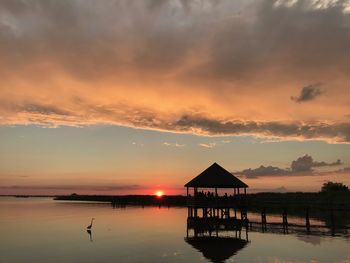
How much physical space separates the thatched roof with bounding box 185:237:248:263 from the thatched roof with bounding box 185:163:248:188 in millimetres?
5408

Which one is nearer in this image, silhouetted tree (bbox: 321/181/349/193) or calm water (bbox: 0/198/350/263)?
calm water (bbox: 0/198/350/263)

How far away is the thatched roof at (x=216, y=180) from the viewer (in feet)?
127

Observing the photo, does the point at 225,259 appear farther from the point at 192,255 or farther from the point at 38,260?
the point at 38,260

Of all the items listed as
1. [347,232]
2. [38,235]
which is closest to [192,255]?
[347,232]

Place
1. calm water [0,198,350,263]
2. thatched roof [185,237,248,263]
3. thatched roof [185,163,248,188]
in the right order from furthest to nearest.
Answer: thatched roof [185,163,248,188], calm water [0,198,350,263], thatched roof [185,237,248,263]

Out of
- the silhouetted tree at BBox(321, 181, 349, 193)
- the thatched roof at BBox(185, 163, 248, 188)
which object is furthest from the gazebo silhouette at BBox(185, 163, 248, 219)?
the silhouetted tree at BBox(321, 181, 349, 193)

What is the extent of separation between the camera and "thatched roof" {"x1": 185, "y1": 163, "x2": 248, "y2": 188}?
127 ft

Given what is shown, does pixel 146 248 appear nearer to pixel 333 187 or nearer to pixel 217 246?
pixel 217 246

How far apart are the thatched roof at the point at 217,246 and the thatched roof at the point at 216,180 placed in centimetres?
541

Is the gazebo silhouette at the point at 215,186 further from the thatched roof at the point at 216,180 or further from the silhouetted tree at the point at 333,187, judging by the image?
the silhouetted tree at the point at 333,187

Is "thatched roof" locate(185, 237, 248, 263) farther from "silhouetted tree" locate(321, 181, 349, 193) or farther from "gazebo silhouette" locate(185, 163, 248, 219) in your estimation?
"silhouetted tree" locate(321, 181, 349, 193)

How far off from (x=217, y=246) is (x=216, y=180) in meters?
8.96

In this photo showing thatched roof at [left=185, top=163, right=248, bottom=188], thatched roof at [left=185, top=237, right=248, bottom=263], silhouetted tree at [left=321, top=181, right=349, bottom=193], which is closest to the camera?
thatched roof at [left=185, top=237, right=248, bottom=263]

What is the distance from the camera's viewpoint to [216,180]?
127 ft
